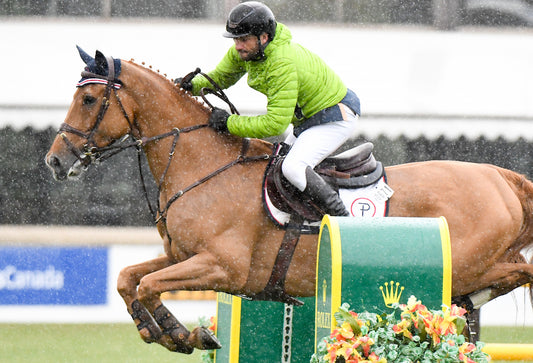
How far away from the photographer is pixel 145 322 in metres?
5.23

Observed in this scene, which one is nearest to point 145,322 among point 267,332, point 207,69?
point 267,332

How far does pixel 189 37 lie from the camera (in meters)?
12.4

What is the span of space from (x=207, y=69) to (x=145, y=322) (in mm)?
7250

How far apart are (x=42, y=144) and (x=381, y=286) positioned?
9.04m

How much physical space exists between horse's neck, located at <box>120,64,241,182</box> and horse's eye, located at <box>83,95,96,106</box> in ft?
0.77

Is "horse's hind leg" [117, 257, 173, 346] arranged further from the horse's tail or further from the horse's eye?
the horse's tail

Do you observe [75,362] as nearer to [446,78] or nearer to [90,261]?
[90,261]

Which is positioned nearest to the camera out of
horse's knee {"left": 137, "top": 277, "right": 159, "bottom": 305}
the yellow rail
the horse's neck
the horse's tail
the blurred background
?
horse's knee {"left": 137, "top": 277, "right": 159, "bottom": 305}

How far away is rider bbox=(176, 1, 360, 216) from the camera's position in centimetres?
513

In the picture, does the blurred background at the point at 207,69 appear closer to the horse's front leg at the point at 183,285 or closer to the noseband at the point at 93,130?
the noseband at the point at 93,130

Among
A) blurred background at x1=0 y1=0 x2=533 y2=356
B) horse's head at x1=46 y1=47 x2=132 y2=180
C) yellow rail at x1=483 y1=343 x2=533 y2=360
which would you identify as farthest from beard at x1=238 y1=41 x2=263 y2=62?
blurred background at x1=0 y1=0 x2=533 y2=356

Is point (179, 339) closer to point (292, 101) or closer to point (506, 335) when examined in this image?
point (292, 101)

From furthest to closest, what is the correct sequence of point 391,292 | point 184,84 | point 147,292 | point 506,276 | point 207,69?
point 207,69
point 506,276
point 184,84
point 147,292
point 391,292

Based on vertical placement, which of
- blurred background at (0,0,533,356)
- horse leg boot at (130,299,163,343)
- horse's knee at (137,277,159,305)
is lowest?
horse leg boot at (130,299,163,343)
